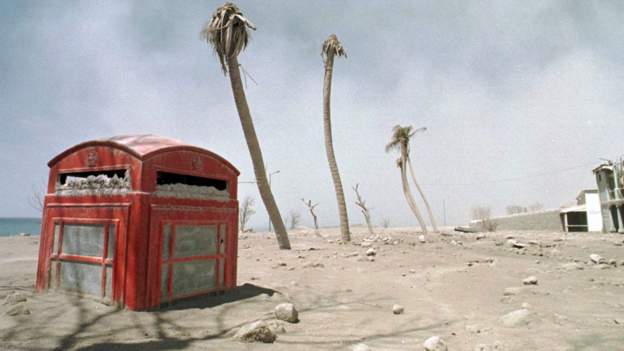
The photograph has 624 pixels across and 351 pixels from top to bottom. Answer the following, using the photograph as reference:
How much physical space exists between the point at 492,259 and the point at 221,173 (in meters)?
7.26

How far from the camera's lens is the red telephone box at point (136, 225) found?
434 centimetres

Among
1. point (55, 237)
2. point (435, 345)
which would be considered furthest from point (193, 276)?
point (435, 345)

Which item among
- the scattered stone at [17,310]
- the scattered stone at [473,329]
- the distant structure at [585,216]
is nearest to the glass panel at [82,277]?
the scattered stone at [17,310]

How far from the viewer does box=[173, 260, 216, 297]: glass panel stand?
188 inches

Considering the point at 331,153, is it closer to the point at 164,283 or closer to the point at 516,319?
the point at 164,283

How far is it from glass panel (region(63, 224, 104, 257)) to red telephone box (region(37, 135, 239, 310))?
0.01 m

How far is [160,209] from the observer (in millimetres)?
4551

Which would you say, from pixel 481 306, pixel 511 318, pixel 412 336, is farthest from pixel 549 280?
pixel 412 336

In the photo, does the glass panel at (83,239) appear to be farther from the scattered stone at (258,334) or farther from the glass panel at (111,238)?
the scattered stone at (258,334)

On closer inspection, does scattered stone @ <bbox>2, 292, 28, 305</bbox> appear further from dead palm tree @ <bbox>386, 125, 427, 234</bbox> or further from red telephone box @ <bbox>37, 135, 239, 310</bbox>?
dead palm tree @ <bbox>386, 125, 427, 234</bbox>

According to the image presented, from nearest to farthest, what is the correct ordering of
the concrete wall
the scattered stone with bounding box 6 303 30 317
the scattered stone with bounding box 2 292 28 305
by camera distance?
the scattered stone with bounding box 6 303 30 317 < the scattered stone with bounding box 2 292 28 305 < the concrete wall

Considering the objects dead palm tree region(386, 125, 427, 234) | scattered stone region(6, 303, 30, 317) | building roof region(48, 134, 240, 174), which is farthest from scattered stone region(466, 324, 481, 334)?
dead palm tree region(386, 125, 427, 234)

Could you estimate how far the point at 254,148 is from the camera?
1155 cm

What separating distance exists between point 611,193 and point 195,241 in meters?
29.9
